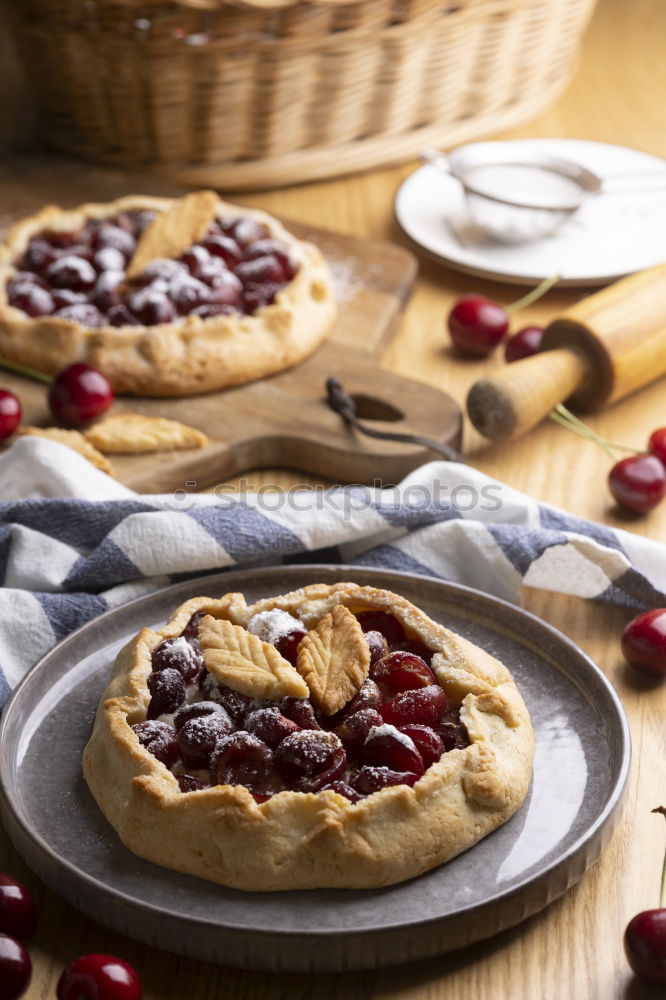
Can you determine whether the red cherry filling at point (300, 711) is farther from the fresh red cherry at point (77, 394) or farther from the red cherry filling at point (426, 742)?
the fresh red cherry at point (77, 394)

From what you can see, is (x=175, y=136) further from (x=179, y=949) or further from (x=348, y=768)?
(x=179, y=949)

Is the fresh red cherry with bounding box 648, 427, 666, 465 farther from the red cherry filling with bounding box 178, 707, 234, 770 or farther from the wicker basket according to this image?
the wicker basket

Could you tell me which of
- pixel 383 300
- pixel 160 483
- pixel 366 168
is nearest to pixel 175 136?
pixel 366 168

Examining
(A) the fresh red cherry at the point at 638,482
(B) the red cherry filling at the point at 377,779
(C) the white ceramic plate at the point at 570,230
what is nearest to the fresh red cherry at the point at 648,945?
(B) the red cherry filling at the point at 377,779

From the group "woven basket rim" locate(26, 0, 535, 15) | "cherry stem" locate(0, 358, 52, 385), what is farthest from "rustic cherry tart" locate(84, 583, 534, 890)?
"woven basket rim" locate(26, 0, 535, 15)

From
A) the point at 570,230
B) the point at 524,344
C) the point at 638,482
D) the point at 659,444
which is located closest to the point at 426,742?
the point at 638,482

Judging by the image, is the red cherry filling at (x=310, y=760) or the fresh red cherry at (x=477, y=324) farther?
the fresh red cherry at (x=477, y=324)
